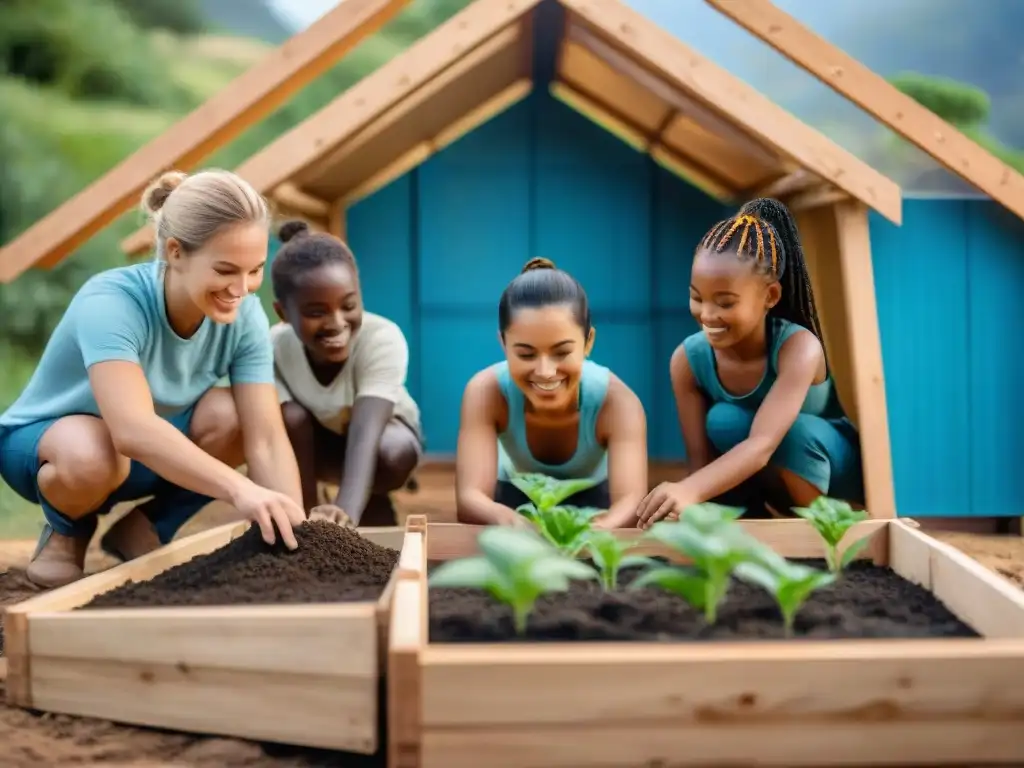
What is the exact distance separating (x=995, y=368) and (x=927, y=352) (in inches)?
9.4

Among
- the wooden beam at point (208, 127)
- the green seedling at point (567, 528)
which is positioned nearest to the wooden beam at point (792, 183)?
the wooden beam at point (208, 127)

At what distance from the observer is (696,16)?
1044 cm

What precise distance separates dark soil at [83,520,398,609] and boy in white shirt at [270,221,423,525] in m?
0.60

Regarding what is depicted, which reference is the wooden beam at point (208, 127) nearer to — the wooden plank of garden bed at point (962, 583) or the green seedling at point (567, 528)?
the green seedling at point (567, 528)

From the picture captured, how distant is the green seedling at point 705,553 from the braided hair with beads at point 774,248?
1048 mm

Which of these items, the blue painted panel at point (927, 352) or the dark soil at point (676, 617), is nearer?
Answer: the dark soil at point (676, 617)

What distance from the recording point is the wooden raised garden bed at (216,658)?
1.36m

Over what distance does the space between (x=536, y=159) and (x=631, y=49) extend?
1.62m

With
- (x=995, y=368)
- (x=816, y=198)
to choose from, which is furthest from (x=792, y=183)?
(x=995, y=368)

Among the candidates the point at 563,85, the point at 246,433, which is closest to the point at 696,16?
the point at 563,85

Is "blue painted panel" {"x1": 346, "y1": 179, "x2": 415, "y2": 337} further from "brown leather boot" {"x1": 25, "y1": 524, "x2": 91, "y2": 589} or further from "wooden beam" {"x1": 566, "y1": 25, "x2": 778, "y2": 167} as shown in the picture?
"brown leather boot" {"x1": 25, "y1": 524, "x2": 91, "y2": 589}

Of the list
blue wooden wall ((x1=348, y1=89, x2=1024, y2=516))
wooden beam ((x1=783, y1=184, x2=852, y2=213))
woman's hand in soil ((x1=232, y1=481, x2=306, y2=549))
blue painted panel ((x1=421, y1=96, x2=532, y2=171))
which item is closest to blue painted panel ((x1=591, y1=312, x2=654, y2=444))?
blue wooden wall ((x1=348, y1=89, x2=1024, y2=516))

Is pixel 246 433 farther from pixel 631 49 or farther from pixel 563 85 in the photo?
pixel 563 85

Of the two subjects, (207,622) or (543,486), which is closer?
(207,622)
